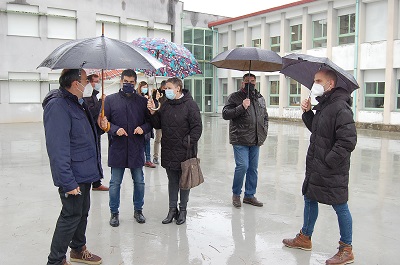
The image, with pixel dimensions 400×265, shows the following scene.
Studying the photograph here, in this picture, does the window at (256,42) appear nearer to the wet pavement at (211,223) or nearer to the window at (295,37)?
the window at (295,37)

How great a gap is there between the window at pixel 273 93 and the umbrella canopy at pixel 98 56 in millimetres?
22360

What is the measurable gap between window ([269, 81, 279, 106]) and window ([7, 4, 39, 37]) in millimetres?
14458

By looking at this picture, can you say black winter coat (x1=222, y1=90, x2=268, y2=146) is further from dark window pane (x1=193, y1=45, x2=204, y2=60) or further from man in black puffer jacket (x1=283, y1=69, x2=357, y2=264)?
dark window pane (x1=193, y1=45, x2=204, y2=60)

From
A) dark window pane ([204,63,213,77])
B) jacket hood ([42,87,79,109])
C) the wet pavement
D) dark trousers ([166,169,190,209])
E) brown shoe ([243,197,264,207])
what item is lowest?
the wet pavement

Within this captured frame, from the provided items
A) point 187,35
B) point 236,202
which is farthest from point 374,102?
point 236,202

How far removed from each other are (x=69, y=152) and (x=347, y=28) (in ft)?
68.0

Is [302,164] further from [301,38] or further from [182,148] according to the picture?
[301,38]

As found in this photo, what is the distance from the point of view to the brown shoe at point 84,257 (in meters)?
3.81

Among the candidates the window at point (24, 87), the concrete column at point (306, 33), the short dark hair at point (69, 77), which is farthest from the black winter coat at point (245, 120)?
the window at point (24, 87)

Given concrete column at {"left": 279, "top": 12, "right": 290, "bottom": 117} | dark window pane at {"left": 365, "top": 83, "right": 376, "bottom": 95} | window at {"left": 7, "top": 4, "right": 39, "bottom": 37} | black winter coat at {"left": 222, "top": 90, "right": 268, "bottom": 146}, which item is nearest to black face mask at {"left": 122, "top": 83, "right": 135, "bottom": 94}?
black winter coat at {"left": 222, "top": 90, "right": 268, "bottom": 146}

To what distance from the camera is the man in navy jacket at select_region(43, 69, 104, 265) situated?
3.32m

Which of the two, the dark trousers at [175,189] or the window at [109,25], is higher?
the window at [109,25]

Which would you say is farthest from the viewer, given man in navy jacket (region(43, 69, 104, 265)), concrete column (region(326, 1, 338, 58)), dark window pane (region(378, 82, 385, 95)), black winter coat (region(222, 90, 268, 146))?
concrete column (region(326, 1, 338, 58))

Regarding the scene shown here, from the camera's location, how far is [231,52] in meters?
5.54
